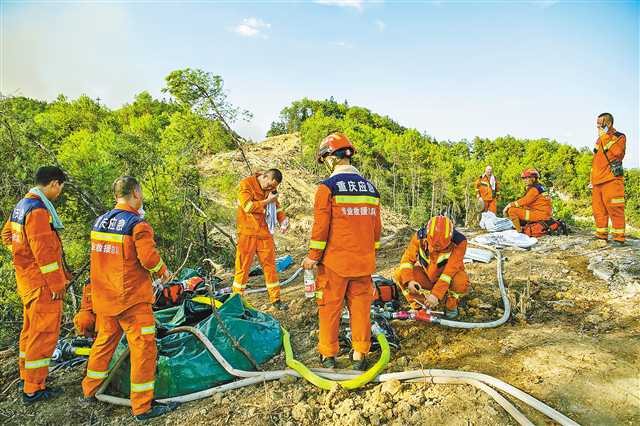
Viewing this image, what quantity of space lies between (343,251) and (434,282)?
1.76 metres

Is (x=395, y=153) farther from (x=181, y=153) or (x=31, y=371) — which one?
(x=31, y=371)

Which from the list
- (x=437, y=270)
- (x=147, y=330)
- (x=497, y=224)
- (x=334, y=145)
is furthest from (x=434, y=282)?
(x=497, y=224)

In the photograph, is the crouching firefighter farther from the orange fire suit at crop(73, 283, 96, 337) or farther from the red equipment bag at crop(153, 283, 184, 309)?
the orange fire suit at crop(73, 283, 96, 337)

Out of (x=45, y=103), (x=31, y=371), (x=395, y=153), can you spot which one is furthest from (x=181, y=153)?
(x=45, y=103)

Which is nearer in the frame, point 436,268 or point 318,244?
point 318,244

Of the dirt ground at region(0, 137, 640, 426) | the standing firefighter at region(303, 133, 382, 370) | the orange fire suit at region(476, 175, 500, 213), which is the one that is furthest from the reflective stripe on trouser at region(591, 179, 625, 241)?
the standing firefighter at region(303, 133, 382, 370)

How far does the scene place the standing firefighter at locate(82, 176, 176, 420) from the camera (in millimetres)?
2811

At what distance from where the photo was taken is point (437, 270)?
4.23 metres

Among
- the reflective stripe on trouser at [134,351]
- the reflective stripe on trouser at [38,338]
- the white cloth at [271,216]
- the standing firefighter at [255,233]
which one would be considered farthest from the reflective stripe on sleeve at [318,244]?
the white cloth at [271,216]

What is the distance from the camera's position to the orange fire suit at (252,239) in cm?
502

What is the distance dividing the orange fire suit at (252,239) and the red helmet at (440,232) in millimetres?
2227

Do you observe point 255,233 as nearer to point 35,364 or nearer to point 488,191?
point 35,364

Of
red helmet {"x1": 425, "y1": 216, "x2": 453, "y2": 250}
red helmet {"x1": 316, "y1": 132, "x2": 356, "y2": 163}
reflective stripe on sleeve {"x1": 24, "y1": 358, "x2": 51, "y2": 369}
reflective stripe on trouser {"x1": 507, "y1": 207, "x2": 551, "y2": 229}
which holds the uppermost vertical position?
red helmet {"x1": 316, "y1": 132, "x2": 356, "y2": 163}

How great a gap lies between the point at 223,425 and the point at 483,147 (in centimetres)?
6904
